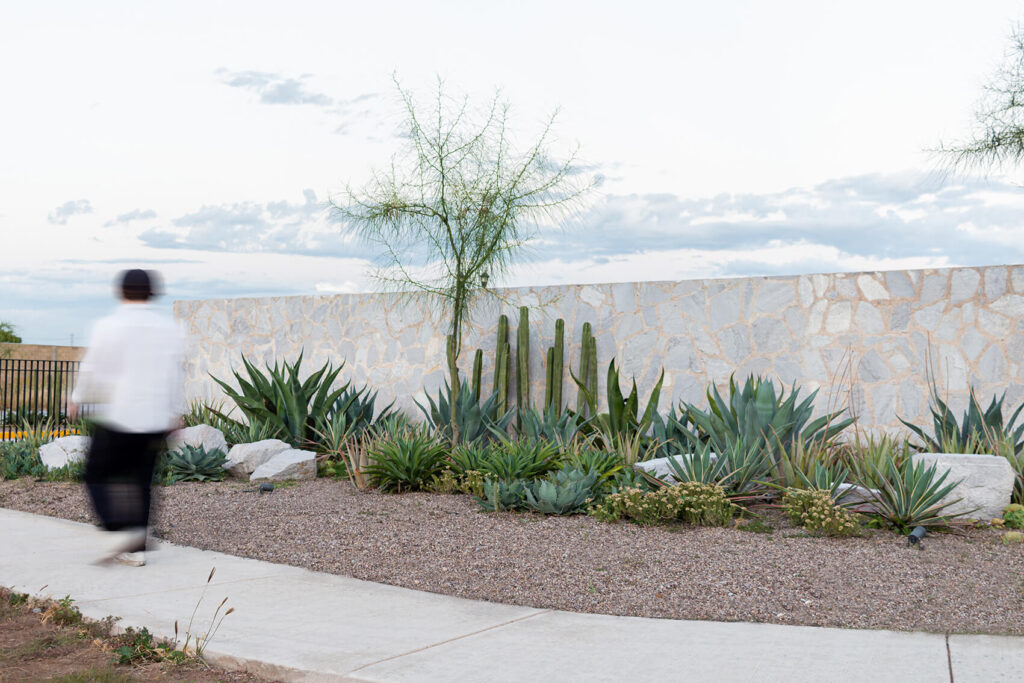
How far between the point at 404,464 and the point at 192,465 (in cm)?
276

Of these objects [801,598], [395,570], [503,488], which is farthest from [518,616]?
[503,488]

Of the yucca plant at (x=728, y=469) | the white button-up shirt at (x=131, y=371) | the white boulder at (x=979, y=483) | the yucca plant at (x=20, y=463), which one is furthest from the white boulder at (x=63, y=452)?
the white boulder at (x=979, y=483)

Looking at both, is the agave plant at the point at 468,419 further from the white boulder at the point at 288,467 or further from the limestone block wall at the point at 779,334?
the limestone block wall at the point at 779,334

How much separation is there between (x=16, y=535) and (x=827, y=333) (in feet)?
30.3

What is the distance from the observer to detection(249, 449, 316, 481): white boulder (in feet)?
34.4

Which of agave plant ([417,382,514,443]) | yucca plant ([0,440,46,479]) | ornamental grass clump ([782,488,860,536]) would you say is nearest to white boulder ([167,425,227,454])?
yucca plant ([0,440,46,479])

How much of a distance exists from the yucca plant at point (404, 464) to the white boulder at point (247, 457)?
74.2 inches

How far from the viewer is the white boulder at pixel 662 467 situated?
838 cm

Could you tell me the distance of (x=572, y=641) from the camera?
4.76 m

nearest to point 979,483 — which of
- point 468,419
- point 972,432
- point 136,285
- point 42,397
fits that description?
point 972,432

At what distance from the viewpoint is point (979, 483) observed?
8.12m

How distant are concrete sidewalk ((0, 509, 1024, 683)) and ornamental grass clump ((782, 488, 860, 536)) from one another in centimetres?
221

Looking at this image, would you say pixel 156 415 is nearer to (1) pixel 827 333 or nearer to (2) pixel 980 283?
(1) pixel 827 333

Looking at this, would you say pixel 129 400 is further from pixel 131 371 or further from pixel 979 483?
pixel 979 483
